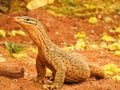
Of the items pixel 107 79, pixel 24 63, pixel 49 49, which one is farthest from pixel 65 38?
pixel 49 49

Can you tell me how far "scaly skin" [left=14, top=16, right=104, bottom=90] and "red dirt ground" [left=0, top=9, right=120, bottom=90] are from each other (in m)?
0.18

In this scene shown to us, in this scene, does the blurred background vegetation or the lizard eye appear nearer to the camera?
the lizard eye

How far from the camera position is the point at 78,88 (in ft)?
27.1

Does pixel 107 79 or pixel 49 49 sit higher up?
pixel 49 49

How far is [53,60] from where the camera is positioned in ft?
26.8

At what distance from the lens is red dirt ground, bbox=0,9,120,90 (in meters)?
8.28

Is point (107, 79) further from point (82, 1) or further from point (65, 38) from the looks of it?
point (82, 1)

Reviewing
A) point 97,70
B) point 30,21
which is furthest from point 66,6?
point 30,21

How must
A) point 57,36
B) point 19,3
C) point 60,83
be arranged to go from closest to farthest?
point 60,83, point 57,36, point 19,3

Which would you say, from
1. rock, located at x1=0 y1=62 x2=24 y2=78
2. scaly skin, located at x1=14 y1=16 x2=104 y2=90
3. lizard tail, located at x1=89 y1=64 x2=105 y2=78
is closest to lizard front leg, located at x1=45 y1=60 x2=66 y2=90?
scaly skin, located at x1=14 y1=16 x2=104 y2=90

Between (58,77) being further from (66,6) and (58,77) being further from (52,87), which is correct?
(66,6)

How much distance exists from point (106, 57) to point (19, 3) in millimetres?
5501

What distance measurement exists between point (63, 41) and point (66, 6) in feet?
12.0

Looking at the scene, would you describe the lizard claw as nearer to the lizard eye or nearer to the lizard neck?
the lizard neck
